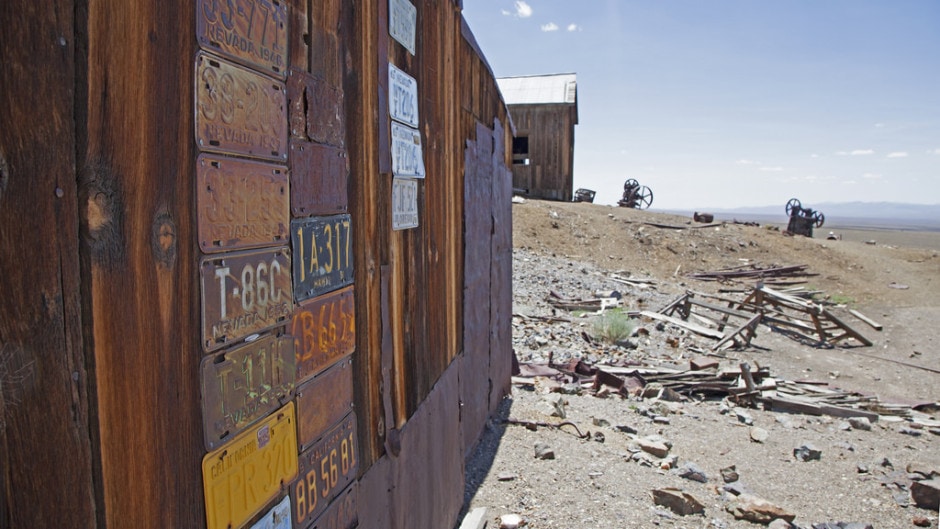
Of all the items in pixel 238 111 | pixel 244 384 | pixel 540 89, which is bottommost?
pixel 244 384

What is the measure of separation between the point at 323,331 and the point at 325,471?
424 mm

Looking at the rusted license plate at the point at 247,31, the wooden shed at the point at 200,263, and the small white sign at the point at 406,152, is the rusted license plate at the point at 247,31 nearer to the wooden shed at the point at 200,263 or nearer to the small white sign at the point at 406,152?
the wooden shed at the point at 200,263

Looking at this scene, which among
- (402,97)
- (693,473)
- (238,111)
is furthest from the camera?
(693,473)

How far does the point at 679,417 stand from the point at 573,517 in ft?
10.8

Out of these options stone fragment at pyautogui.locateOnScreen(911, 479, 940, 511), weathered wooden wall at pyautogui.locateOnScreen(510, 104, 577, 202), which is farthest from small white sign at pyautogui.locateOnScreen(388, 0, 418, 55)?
weathered wooden wall at pyautogui.locateOnScreen(510, 104, 577, 202)

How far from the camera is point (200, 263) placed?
3.92ft

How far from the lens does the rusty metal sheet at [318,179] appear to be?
160 cm

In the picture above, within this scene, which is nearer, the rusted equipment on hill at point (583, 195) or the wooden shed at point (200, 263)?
the wooden shed at point (200, 263)

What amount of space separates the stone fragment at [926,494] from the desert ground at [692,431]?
17 millimetres

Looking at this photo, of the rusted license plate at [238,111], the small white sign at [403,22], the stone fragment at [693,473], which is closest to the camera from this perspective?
the rusted license plate at [238,111]

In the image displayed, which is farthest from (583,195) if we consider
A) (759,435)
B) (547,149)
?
(759,435)

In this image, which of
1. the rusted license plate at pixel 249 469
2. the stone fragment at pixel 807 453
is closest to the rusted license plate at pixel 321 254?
the rusted license plate at pixel 249 469

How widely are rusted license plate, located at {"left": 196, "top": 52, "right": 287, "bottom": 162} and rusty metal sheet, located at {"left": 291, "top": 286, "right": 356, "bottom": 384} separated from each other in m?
0.43

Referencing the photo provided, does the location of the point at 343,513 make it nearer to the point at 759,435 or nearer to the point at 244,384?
the point at 244,384
